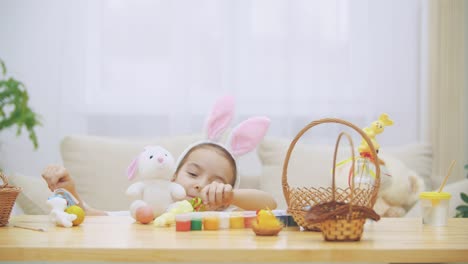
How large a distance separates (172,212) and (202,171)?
0.37 m

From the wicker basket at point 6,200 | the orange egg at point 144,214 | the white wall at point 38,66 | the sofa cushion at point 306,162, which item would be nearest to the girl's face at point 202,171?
the orange egg at point 144,214

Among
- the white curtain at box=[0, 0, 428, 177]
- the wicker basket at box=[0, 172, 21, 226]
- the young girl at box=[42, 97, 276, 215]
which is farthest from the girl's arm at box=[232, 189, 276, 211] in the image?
the white curtain at box=[0, 0, 428, 177]

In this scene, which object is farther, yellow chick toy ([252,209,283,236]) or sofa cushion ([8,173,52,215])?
sofa cushion ([8,173,52,215])

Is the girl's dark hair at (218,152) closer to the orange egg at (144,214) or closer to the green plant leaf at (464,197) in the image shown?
the orange egg at (144,214)

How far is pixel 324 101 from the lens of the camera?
127 inches

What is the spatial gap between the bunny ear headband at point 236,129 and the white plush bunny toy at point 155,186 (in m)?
0.36

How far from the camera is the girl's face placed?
1.87 meters

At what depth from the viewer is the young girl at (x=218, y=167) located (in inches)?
68.4

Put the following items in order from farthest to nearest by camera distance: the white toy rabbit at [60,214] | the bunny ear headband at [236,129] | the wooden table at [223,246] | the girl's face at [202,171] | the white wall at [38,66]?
the white wall at [38,66], the bunny ear headband at [236,129], the girl's face at [202,171], the white toy rabbit at [60,214], the wooden table at [223,246]

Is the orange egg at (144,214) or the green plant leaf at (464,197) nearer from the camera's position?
the orange egg at (144,214)

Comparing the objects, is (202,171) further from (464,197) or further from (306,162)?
(464,197)

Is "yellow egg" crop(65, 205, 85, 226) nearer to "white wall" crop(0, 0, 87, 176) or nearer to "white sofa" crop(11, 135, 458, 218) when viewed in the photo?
"white sofa" crop(11, 135, 458, 218)

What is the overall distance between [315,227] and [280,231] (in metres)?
0.08

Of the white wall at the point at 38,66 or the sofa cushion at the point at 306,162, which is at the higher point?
the white wall at the point at 38,66
